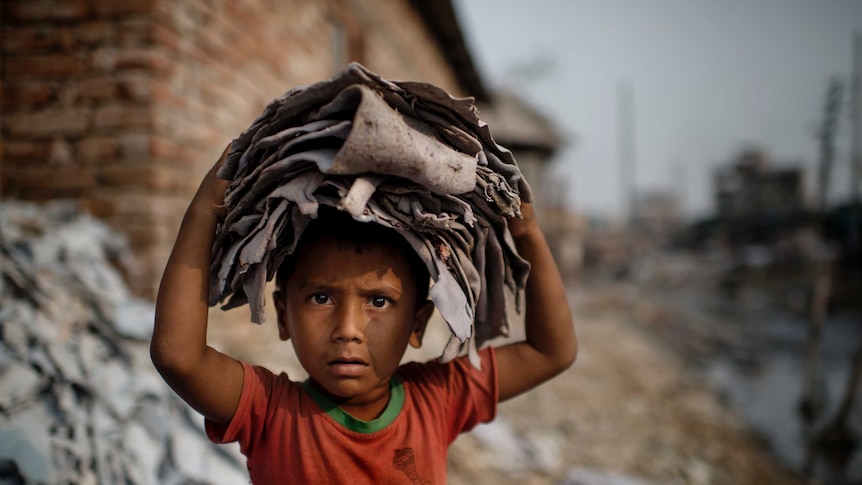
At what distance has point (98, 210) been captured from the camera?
9.77ft

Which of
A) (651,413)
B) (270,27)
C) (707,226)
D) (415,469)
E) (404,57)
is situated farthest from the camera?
(707,226)

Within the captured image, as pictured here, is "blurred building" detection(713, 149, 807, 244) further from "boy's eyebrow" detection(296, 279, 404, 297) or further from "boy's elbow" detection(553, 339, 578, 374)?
"boy's eyebrow" detection(296, 279, 404, 297)

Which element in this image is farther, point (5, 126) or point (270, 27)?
point (270, 27)

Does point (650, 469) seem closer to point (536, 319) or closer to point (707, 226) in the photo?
point (536, 319)

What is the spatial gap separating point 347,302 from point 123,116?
2.50 metres

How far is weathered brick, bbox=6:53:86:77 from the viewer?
2.97 m

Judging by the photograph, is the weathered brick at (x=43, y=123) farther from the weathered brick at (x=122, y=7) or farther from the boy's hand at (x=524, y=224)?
the boy's hand at (x=524, y=224)

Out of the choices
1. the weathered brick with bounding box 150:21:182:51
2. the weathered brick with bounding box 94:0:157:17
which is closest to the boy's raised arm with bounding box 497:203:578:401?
the weathered brick with bounding box 150:21:182:51

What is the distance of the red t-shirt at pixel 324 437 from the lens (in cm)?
115

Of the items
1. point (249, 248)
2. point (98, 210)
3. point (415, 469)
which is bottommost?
point (415, 469)

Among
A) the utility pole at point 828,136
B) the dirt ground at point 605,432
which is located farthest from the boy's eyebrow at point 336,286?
the utility pole at point 828,136

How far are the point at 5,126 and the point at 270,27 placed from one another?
5.85 ft

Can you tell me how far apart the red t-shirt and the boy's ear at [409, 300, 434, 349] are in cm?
13

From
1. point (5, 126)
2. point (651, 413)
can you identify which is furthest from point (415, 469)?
point (651, 413)
